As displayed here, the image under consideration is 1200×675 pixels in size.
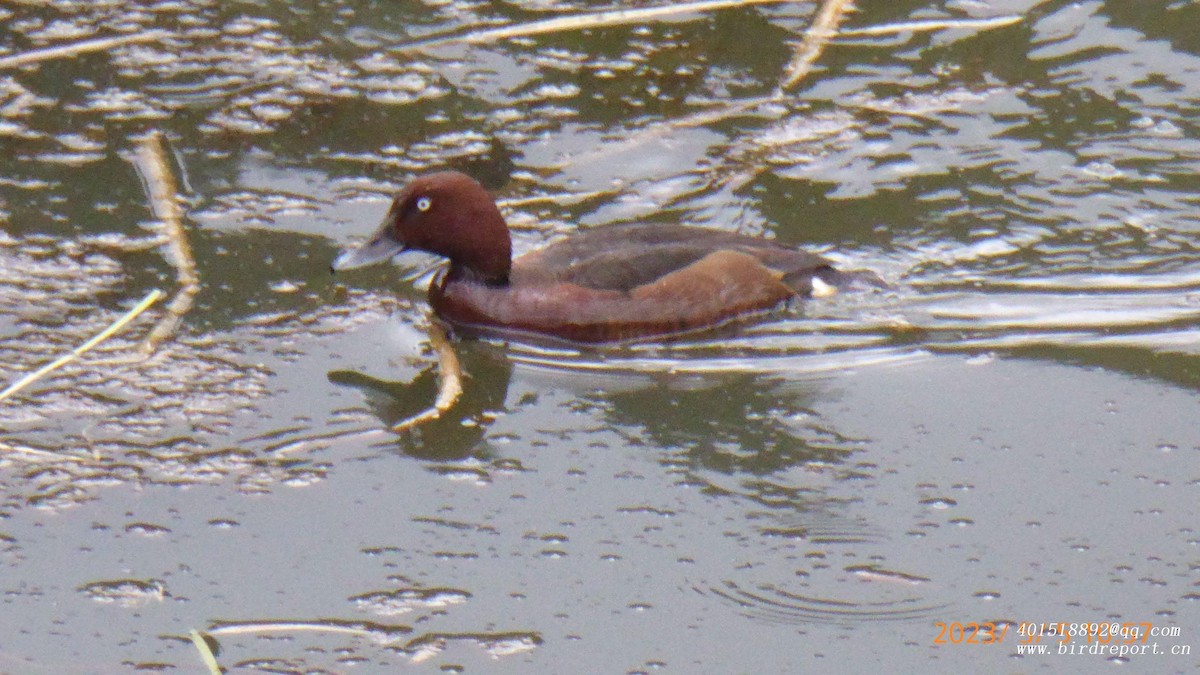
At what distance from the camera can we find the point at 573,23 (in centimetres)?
902

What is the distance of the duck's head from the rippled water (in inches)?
10.9

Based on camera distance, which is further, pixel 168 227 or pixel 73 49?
pixel 73 49

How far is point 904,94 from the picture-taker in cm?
858

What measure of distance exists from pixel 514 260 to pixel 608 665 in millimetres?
2860

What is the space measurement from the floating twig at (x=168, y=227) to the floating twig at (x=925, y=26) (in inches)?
140

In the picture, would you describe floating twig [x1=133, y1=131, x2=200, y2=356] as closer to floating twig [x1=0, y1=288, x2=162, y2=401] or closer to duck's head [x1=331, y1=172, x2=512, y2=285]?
floating twig [x1=0, y1=288, x2=162, y2=401]

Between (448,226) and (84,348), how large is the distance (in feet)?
4.85

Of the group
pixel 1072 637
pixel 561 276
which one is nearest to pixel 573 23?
pixel 561 276

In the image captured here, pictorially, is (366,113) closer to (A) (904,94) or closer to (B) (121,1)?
(B) (121,1)

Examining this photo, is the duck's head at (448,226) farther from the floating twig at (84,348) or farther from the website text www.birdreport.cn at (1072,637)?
the website text www.birdreport.cn at (1072,637)

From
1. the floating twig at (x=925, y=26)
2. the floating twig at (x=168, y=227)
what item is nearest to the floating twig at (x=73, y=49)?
the floating twig at (x=168, y=227)

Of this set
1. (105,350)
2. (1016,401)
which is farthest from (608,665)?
(105,350)

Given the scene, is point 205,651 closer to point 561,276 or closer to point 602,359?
point 602,359

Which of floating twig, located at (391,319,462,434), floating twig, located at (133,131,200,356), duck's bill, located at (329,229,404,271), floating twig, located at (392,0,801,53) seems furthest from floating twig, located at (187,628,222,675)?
floating twig, located at (392,0,801,53)
